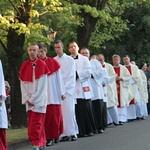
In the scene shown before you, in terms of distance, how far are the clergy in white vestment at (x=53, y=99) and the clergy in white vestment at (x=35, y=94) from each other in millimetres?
650

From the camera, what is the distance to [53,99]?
11750mm

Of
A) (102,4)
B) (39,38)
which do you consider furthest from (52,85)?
(102,4)

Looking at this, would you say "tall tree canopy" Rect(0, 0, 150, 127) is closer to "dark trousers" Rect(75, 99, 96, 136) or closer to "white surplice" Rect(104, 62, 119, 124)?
"white surplice" Rect(104, 62, 119, 124)

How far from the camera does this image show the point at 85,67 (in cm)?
Result: 1378

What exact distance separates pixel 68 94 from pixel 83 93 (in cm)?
100

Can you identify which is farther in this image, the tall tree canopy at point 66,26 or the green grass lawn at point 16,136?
the tall tree canopy at point 66,26

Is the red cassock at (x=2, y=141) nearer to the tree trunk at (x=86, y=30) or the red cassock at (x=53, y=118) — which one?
the red cassock at (x=53, y=118)

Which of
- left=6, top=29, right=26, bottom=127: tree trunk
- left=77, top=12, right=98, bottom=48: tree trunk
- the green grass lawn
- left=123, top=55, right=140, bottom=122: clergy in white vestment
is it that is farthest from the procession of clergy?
left=6, top=29, right=26, bottom=127: tree trunk

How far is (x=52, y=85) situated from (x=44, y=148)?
138cm

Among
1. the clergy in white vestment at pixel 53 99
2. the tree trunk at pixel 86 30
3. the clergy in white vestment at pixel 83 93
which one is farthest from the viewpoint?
the tree trunk at pixel 86 30

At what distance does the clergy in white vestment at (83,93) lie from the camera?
13.8 meters

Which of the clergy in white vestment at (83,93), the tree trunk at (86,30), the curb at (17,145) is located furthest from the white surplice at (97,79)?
the tree trunk at (86,30)

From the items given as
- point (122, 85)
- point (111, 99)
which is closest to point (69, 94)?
point (111, 99)

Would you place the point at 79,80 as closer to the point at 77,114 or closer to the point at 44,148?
the point at 77,114
